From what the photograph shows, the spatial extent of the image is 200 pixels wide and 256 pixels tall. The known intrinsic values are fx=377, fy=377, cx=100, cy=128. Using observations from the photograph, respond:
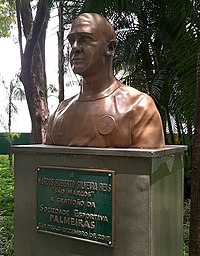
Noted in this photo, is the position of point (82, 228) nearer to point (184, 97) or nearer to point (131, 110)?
point (131, 110)

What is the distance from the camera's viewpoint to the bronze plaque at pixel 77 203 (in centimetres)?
249

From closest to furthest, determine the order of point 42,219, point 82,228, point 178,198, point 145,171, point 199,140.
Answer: point 145,171
point 82,228
point 42,219
point 178,198
point 199,140

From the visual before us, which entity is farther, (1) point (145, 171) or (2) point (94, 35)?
(2) point (94, 35)

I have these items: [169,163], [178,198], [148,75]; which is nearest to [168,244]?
[178,198]

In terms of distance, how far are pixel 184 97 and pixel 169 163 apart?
2443 millimetres

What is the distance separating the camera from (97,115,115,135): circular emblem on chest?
264 cm

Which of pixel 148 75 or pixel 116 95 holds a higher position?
pixel 148 75

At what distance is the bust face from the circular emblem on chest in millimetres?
397

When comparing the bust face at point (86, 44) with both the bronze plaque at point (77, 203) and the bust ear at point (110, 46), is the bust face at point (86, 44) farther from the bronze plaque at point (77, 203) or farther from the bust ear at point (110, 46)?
the bronze plaque at point (77, 203)

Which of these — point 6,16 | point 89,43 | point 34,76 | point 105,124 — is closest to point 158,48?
point 34,76

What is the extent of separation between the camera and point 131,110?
2664mm

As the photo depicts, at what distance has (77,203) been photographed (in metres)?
2.62

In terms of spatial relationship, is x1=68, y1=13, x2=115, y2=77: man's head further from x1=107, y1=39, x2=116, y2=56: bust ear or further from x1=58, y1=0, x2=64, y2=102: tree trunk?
x1=58, y1=0, x2=64, y2=102: tree trunk

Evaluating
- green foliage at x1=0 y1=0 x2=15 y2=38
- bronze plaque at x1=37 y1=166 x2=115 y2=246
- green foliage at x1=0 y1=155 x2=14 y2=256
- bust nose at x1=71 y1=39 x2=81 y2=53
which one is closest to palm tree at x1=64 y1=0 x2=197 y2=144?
bust nose at x1=71 y1=39 x2=81 y2=53
